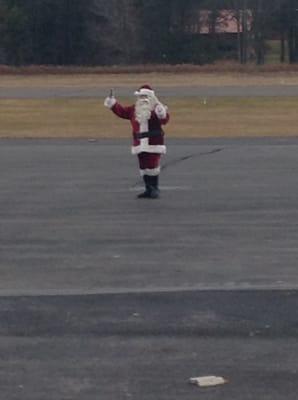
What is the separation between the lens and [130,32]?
3118 inches

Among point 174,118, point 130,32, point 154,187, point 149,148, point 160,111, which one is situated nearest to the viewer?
point 160,111

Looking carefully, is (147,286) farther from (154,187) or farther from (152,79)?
(152,79)

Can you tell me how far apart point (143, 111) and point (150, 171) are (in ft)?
2.55

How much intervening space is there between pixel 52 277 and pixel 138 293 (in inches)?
45.5

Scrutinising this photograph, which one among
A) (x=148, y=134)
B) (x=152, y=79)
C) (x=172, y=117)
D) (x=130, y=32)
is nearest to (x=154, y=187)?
(x=148, y=134)

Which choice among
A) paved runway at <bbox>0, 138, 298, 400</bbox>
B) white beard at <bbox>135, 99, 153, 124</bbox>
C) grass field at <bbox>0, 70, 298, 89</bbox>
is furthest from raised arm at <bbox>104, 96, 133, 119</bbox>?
grass field at <bbox>0, 70, 298, 89</bbox>

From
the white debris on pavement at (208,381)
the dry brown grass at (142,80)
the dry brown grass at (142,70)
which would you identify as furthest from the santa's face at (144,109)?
the dry brown grass at (142,70)

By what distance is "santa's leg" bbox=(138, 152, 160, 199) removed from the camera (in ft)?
54.7

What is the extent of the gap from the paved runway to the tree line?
191 feet

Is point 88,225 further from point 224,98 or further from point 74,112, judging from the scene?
point 224,98

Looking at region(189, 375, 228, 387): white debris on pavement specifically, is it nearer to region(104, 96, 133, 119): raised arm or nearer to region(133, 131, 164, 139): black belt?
region(133, 131, 164, 139): black belt

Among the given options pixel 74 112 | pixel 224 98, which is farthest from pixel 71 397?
pixel 224 98

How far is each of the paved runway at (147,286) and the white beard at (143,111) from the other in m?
1.04

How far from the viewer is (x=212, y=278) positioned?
1052 cm
